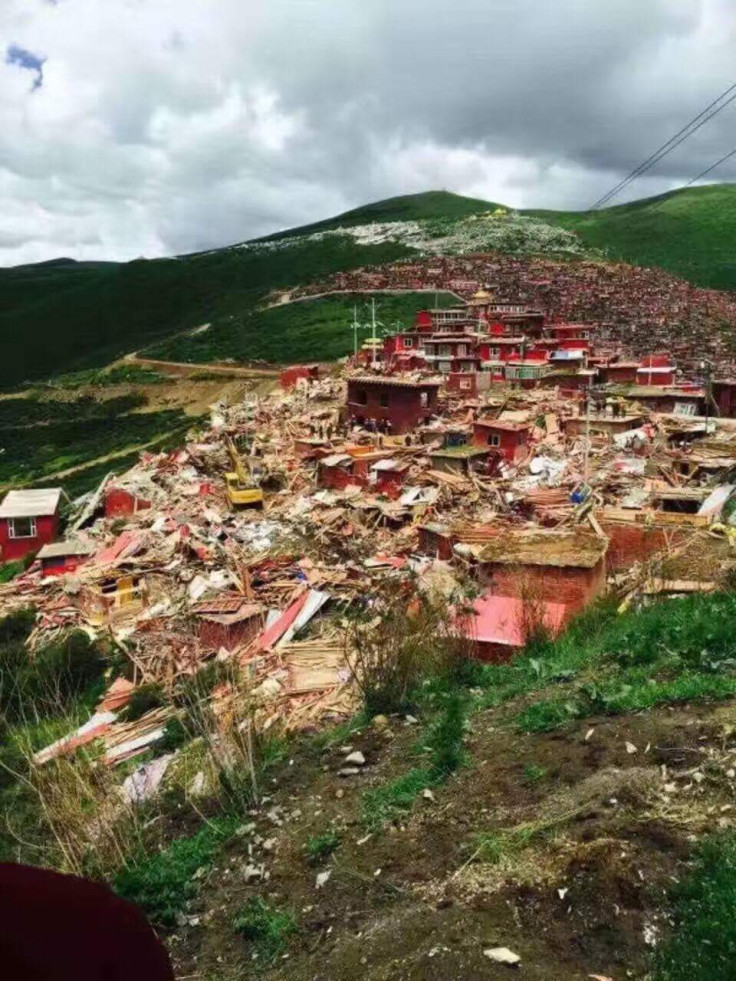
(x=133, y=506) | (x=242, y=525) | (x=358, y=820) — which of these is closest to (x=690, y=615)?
(x=358, y=820)

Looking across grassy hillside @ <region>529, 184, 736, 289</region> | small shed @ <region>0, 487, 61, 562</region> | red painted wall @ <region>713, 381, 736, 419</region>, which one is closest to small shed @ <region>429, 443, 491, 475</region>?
red painted wall @ <region>713, 381, 736, 419</region>

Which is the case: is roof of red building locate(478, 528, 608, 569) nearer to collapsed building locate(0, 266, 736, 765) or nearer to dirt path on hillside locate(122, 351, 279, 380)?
collapsed building locate(0, 266, 736, 765)

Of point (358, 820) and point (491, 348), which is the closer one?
point (358, 820)

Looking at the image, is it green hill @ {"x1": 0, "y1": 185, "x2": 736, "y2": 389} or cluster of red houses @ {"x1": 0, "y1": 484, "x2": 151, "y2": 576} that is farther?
green hill @ {"x1": 0, "y1": 185, "x2": 736, "y2": 389}

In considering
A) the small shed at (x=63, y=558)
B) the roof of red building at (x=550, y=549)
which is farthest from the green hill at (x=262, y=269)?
the roof of red building at (x=550, y=549)

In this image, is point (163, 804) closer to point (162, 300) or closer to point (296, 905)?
point (296, 905)

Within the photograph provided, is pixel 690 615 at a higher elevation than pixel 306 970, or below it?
higher

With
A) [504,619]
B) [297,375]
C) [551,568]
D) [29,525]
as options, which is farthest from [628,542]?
[297,375]

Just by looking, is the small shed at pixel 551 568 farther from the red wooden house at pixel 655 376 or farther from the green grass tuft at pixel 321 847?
the red wooden house at pixel 655 376
